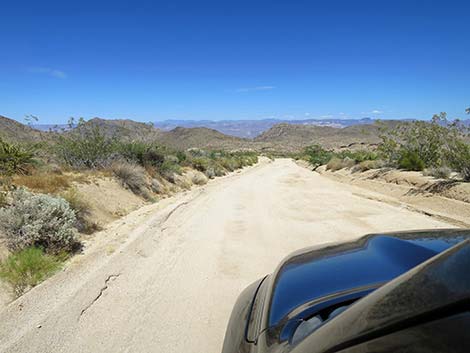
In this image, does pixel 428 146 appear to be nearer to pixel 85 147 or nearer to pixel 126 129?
pixel 126 129

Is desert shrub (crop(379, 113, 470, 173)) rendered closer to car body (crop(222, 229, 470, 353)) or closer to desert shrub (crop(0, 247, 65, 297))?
car body (crop(222, 229, 470, 353))

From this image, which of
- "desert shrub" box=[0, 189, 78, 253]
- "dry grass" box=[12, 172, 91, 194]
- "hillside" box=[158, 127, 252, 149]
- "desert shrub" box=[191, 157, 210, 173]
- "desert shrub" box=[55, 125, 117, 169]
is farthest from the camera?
"hillside" box=[158, 127, 252, 149]

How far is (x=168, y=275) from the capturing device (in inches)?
202

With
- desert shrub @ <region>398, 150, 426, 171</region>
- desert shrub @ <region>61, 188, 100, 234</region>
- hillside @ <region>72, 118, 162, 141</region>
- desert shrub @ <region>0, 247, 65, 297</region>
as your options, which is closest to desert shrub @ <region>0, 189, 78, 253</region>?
desert shrub @ <region>0, 247, 65, 297</region>

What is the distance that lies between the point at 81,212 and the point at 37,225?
7.77 feet

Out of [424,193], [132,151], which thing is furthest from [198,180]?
[424,193]

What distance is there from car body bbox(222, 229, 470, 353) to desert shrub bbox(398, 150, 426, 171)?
14752 mm

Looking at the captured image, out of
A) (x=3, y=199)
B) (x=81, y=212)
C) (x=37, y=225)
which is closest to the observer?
(x=37, y=225)

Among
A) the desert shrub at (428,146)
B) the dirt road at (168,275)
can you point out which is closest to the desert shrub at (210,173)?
the desert shrub at (428,146)

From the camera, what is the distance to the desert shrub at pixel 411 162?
15.8m

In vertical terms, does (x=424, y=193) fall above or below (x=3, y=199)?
below

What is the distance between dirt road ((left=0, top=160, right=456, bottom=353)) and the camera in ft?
11.6

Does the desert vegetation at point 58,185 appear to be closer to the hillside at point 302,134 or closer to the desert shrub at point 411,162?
the desert shrub at point 411,162

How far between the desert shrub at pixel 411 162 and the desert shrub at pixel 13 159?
16.8m
